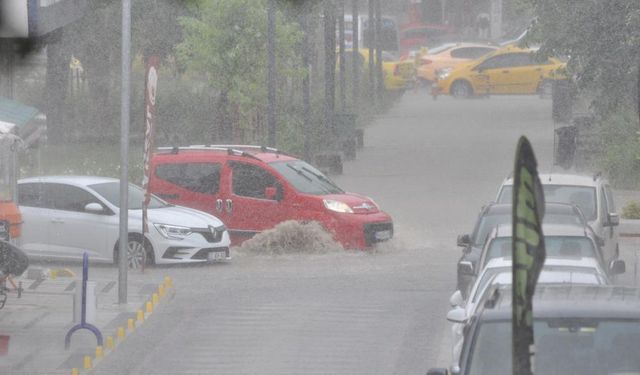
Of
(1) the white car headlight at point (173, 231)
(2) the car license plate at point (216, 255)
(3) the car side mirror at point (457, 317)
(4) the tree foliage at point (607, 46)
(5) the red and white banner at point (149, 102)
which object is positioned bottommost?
(2) the car license plate at point (216, 255)

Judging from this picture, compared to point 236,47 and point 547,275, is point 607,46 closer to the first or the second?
point 236,47

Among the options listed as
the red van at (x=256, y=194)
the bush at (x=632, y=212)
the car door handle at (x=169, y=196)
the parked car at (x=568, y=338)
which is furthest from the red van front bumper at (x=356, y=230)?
the parked car at (x=568, y=338)

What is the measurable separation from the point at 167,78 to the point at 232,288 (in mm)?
31758

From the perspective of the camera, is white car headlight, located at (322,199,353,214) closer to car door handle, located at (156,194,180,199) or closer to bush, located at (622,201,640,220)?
car door handle, located at (156,194,180,199)

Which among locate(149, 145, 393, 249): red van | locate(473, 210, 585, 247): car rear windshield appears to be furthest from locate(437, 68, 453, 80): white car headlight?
locate(473, 210, 585, 247): car rear windshield

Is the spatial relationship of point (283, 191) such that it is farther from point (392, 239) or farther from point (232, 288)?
point (232, 288)

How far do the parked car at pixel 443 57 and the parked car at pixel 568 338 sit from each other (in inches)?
1934

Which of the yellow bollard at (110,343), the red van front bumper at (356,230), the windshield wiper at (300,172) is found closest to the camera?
the yellow bollard at (110,343)

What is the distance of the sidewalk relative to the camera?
41.9ft

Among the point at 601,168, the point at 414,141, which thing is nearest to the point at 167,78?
the point at 414,141

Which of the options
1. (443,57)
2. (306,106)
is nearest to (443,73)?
(443,57)

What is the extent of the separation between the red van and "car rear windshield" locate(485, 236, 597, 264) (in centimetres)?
689

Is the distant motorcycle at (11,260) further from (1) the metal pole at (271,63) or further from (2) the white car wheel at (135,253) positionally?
(1) the metal pole at (271,63)

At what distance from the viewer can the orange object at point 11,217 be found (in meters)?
15.9
